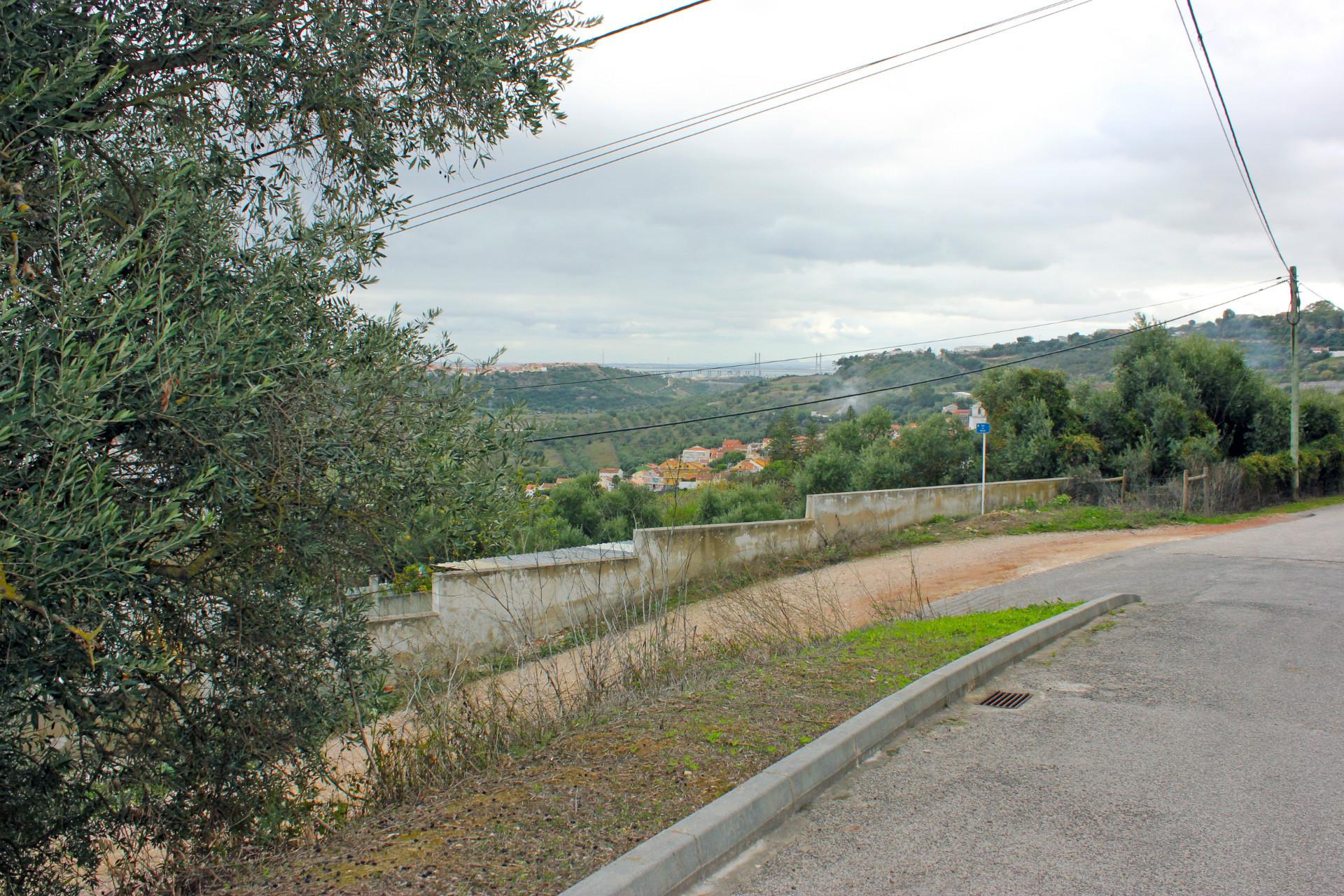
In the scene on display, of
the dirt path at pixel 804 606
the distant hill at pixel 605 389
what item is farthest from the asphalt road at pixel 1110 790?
the distant hill at pixel 605 389

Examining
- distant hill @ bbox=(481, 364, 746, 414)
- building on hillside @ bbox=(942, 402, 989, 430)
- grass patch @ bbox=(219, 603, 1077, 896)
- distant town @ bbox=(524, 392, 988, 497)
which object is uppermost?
distant hill @ bbox=(481, 364, 746, 414)

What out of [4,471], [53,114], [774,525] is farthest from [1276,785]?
[774,525]

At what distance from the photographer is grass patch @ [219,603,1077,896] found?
11.8 ft

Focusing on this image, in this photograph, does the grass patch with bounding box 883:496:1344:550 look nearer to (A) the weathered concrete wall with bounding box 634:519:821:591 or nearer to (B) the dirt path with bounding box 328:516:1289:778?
(B) the dirt path with bounding box 328:516:1289:778

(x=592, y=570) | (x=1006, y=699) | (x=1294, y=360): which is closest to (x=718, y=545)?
(x=592, y=570)

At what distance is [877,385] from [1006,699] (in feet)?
152

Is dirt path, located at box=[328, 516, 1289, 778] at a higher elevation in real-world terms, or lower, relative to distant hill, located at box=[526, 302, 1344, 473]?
lower

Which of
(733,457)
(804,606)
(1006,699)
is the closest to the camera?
(1006,699)

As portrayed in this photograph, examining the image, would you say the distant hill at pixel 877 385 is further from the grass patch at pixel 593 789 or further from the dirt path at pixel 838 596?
the grass patch at pixel 593 789

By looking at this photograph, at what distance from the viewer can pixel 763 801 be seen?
424cm

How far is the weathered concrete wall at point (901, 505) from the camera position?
18.7 m

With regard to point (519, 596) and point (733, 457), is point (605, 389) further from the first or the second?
point (519, 596)

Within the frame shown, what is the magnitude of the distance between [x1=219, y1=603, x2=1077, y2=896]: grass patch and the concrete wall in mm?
2323

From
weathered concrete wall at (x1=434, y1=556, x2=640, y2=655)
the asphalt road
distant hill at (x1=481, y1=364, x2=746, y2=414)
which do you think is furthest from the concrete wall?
distant hill at (x1=481, y1=364, x2=746, y2=414)
